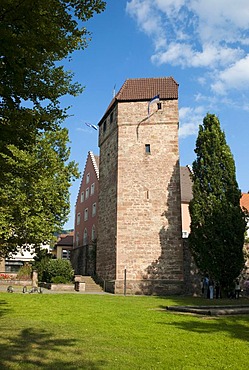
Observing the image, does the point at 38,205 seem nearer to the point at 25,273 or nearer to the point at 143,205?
the point at 143,205

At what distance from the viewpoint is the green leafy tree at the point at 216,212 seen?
862 inches

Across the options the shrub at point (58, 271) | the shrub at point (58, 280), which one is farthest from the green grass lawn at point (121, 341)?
the shrub at point (58, 271)

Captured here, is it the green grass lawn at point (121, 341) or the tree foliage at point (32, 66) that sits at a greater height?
the tree foliage at point (32, 66)

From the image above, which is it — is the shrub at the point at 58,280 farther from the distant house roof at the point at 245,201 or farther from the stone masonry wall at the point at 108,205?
the distant house roof at the point at 245,201

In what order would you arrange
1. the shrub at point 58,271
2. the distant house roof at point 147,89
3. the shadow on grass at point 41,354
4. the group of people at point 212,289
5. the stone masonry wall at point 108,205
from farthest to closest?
the shrub at point 58,271 < the distant house roof at point 147,89 < the stone masonry wall at point 108,205 < the group of people at point 212,289 < the shadow on grass at point 41,354

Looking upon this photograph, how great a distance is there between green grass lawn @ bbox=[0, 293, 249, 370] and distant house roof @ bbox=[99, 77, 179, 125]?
1845 cm

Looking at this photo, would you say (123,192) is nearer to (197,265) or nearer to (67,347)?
(197,265)

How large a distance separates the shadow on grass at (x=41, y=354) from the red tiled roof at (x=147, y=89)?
21595 millimetres

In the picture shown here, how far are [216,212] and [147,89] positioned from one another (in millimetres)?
10985

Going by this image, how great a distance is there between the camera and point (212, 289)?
72.5 ft

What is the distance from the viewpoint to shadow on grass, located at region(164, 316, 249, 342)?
344 inches

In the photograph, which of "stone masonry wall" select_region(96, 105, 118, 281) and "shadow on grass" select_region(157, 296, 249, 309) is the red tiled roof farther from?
"shadow on grass" select_region(157, 296, 249, 309)

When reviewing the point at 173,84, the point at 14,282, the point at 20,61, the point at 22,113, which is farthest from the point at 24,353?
the point at 14,282

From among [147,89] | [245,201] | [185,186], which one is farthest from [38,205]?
[245,201]
